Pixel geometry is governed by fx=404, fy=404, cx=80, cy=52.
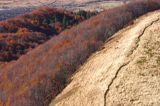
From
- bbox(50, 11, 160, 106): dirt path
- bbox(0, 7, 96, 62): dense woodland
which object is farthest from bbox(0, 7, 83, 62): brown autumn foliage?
bbox(50, 11, 160, 106): dirt path

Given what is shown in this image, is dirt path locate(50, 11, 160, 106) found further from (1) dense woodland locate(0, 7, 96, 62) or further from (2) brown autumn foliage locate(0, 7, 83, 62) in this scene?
(1) dense woodland locate(0, 7, 96, 62)

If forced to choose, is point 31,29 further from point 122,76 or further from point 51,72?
point 122,76

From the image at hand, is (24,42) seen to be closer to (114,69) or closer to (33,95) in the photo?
(33,95)

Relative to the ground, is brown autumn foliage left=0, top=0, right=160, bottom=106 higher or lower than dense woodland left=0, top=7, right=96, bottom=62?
higher

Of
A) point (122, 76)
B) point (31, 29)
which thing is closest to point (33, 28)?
point (31, 29)

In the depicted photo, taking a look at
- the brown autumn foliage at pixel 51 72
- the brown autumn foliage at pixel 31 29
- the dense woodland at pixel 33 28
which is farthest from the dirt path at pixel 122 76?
the dense woodland at pixel 33 28
